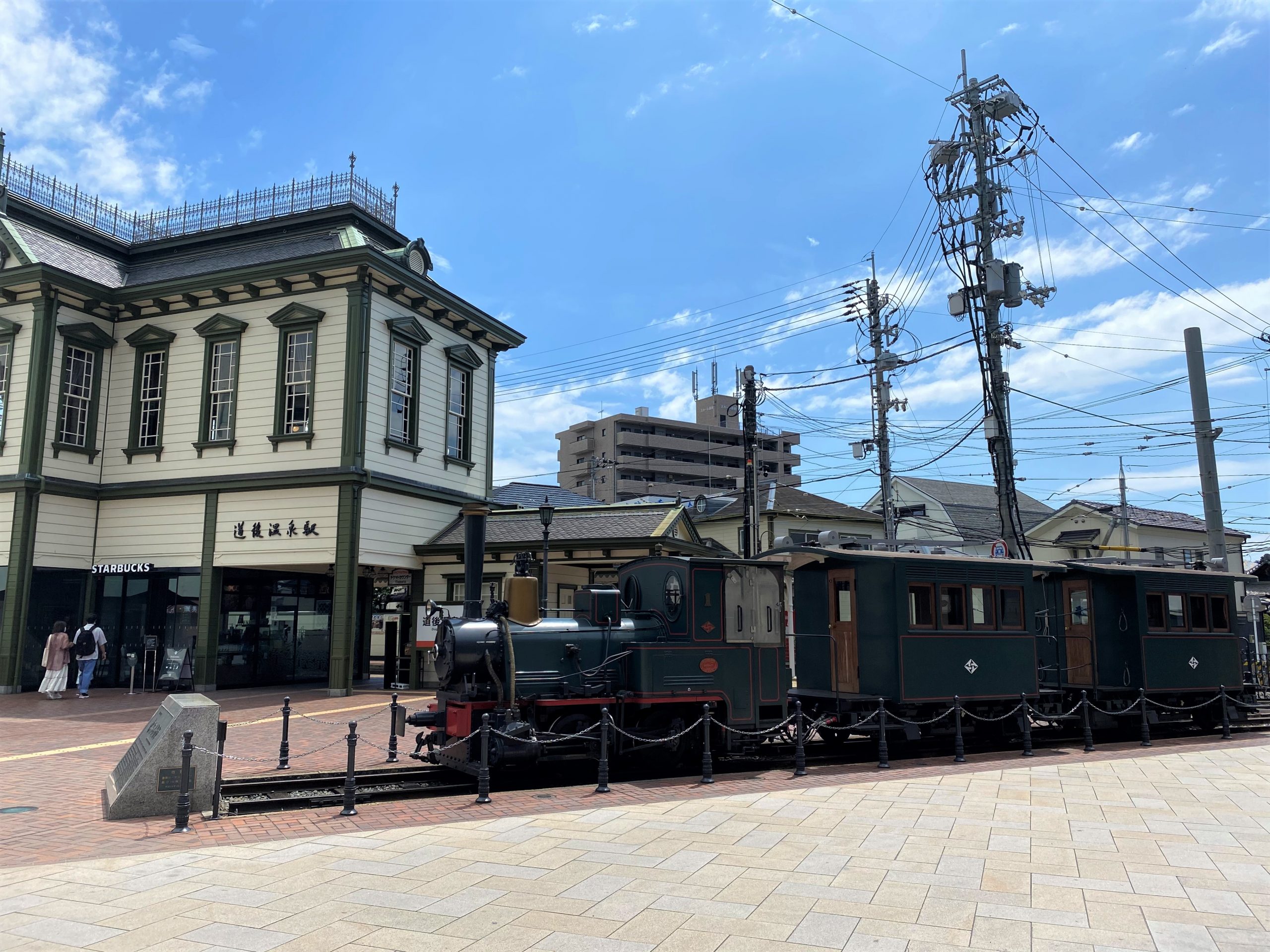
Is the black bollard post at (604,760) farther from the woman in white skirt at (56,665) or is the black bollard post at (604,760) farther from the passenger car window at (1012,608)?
the woman in white skirt at (56,665)

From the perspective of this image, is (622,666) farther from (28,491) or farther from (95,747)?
(28,491)

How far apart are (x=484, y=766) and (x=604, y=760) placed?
51.8 inches

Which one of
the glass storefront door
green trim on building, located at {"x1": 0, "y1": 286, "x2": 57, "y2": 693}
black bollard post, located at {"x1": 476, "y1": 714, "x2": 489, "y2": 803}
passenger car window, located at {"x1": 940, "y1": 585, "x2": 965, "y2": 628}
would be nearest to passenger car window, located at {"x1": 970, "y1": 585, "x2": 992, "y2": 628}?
passenger car window, located at {"x1": 940, "y1": 585, "x2": 965, "y2": 628}

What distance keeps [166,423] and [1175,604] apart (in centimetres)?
2153

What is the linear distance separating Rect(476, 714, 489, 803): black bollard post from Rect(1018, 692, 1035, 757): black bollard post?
26.1 ft

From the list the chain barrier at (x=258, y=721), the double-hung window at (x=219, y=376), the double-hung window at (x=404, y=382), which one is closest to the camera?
the chain barrier at (x=258, y=721)

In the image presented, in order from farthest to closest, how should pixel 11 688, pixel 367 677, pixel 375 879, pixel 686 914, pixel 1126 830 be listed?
1. pixel 367 677
2. pixel 11 688
3. pixel 1126 830
4. pixel 375 879
5. pixel 686 914

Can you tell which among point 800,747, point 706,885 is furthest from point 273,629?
point 706,885

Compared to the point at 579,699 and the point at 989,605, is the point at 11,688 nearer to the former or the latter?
the point at 579,699

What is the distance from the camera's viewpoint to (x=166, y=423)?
20766 mm

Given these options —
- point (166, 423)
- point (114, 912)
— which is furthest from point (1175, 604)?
point (166, 423)

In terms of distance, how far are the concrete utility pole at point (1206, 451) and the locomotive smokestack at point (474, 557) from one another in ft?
49.0

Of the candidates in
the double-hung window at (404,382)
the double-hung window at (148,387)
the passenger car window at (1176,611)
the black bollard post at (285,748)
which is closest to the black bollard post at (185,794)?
the black bollard post at (285,748)

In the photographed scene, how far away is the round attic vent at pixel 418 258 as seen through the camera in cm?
2158
